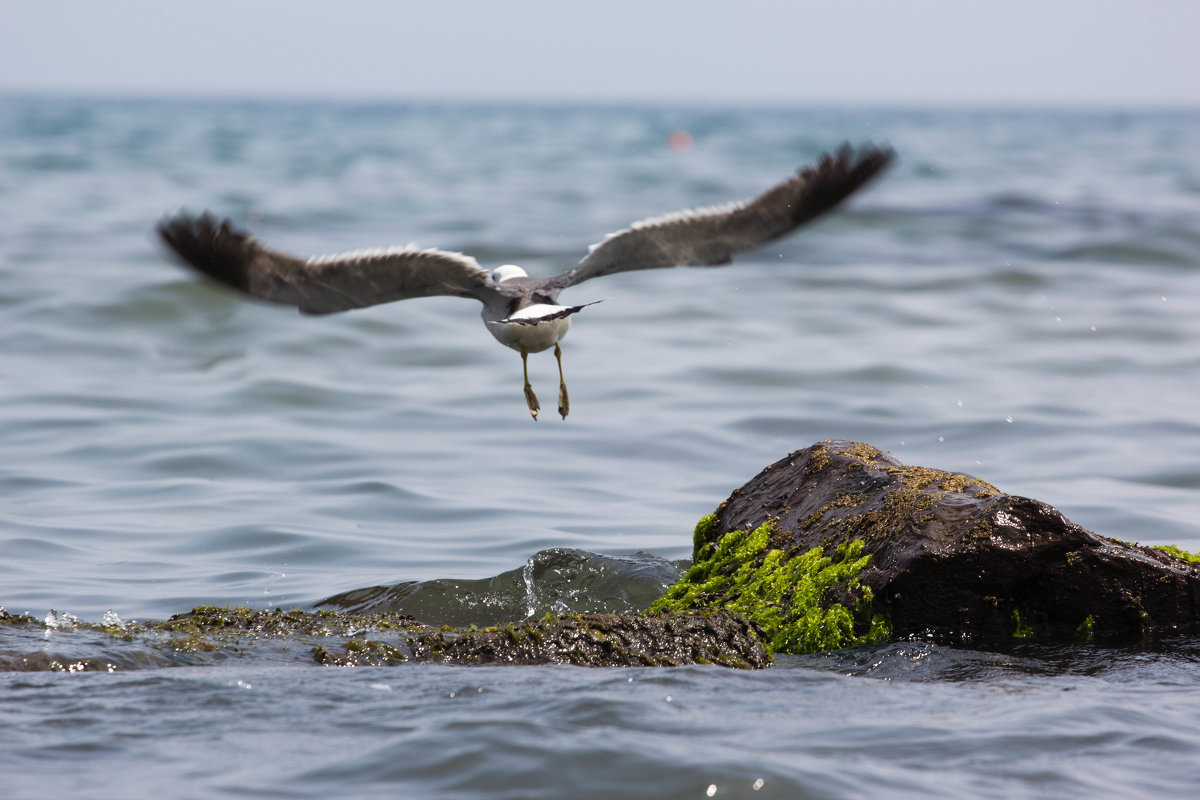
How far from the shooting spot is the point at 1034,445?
31.2 feet

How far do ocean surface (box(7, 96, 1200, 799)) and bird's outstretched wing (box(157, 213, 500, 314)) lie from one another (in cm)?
144

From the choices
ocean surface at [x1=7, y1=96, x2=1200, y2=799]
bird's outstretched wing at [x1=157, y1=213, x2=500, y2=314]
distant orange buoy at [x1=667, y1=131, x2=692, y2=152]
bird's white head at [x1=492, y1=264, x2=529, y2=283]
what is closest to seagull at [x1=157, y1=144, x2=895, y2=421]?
bird's outstretched wing at [x1=157, y1=213, x2=500, y2=314]

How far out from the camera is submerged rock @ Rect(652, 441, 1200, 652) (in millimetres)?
4500

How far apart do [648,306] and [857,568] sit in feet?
38.3

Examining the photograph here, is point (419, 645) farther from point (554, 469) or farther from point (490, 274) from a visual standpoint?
point (554, 469)

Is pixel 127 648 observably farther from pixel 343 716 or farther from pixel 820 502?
pixel 820 502

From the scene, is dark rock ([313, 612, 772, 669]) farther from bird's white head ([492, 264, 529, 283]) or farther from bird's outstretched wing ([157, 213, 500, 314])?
bird's white head ([492, 264, 529, 283])

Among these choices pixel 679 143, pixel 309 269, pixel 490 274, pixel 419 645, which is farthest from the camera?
pixel 679 143

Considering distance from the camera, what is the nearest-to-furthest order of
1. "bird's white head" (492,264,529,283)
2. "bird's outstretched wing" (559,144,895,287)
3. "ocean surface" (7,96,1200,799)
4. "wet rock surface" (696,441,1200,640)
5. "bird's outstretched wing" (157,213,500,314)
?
"ocean surface" (7,96,1200,799)
"wet rock surface" (696,441,1200,640)
"bird's outstretched wing" (157,213,500,314)
"bird's outstretched wing" (559,144,895,287)
"bird's white head" (492,264,529,283)

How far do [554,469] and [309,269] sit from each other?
3577 millimetres

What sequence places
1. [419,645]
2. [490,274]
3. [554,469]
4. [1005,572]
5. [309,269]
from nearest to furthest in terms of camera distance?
1. [419,645]
2. [1005,572]
3. [309,269]
4. [490,274]
5. [554,469]

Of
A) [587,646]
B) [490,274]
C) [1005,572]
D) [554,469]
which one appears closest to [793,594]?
[1005,572]

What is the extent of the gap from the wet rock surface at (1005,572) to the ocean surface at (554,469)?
0.47 feet

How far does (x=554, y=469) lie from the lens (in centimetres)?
909
